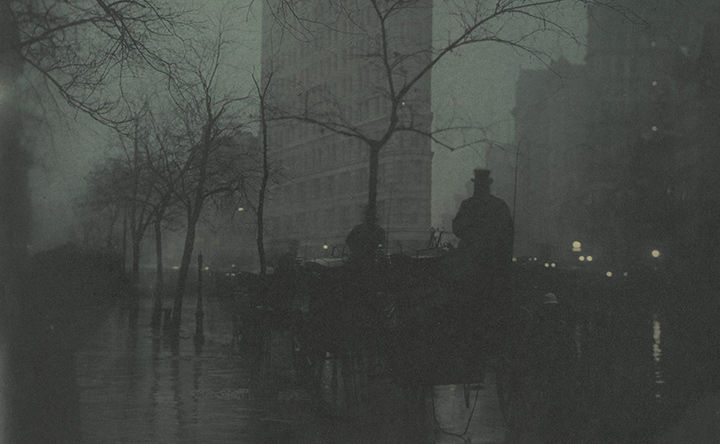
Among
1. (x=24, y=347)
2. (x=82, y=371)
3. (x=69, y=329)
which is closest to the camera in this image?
(x=82, y=371)

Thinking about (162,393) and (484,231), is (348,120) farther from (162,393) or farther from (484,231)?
(484,231)

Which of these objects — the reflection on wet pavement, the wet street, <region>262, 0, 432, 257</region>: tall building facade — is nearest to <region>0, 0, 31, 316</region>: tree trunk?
the wet street

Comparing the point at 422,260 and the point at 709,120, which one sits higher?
the point at 709,120

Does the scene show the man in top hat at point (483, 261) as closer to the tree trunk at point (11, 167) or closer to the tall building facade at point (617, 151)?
the tree trunk at point (11, 167)

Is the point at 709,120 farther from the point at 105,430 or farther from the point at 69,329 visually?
the point at 105,430

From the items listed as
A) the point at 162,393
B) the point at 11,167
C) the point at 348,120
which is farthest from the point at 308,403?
the point at 348,120

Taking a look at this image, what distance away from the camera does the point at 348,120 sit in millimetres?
21297

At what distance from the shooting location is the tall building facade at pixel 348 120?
2008cm

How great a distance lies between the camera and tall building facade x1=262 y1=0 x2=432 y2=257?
20.1 m

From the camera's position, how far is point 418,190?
901 inches

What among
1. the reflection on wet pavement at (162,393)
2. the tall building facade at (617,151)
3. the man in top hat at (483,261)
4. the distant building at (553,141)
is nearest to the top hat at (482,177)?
the man in top hat at (483,261)

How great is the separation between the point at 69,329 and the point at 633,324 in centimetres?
1293

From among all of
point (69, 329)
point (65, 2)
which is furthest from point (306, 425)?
point (69, 329)

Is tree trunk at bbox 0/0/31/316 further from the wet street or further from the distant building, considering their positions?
the distant building
